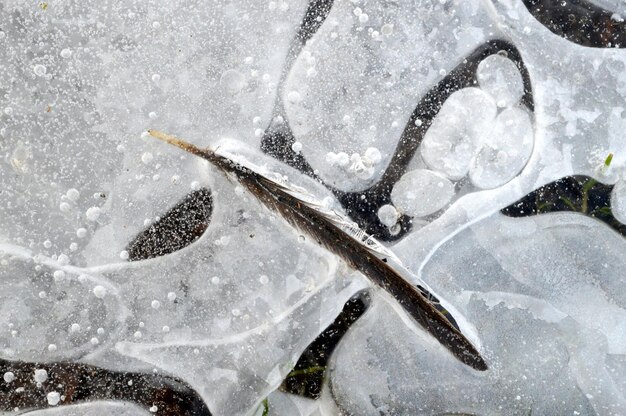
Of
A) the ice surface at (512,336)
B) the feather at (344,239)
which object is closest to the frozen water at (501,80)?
the ice surface at (512,336)

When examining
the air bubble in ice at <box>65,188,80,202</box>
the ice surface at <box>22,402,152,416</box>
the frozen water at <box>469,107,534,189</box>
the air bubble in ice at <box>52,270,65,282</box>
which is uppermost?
the frozen water at <box>469,107,534,189</box>

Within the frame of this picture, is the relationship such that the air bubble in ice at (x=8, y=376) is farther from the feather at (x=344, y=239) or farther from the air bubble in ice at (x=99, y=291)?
the feather at (x=344, y=239)

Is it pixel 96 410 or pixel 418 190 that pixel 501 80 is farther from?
pixel 96 410

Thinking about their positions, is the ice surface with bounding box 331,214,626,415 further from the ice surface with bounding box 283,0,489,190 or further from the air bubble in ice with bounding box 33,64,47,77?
the air bubble in ice with bounding box 33,64,47,77

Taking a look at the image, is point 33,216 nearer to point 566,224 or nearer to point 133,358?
point 133,358

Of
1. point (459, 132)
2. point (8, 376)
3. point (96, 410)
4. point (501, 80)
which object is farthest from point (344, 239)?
point (8, 376)

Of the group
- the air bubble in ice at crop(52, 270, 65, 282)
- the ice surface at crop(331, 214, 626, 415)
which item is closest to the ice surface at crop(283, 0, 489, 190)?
the ice surface at crop(331, 214, 626, 415)
